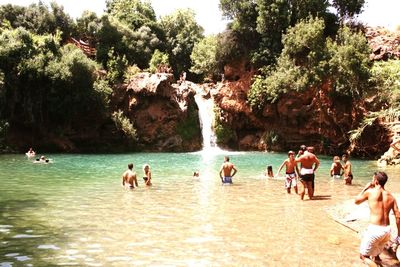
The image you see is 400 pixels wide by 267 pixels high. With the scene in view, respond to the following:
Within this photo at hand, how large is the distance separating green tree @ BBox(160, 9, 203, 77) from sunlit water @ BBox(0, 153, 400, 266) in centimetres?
4474

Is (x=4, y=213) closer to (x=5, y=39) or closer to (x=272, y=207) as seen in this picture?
(x=272, y=207)

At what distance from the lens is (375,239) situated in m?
7.62

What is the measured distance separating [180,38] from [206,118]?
69.2ft

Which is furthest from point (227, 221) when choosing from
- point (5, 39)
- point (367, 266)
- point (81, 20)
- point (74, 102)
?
point (81, 20)

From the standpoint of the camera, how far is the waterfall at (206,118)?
155 feet

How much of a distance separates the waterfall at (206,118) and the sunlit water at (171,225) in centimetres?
2618

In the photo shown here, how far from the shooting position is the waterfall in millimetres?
47375

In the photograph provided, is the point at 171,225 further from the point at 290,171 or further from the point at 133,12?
the point at 133,12

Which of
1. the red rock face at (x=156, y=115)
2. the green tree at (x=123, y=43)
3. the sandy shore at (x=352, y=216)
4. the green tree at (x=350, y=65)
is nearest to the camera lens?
the sandy shore at (x=352, y=216)

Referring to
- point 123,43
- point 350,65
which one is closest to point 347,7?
point 350,65

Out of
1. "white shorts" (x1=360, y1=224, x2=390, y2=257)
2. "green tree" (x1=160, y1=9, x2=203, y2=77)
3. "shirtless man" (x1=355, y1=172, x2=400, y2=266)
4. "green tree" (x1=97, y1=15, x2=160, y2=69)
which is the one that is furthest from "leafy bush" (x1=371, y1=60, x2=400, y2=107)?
"green tree" (x1=160, y1=9, x2=203, y2=77)

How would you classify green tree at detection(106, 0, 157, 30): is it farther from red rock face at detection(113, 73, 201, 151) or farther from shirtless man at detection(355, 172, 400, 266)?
shirtless man at detection(355, 172, 400, 266)

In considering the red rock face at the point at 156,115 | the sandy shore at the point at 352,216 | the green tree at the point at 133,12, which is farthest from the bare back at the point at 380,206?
the green tree at the point at 133,12

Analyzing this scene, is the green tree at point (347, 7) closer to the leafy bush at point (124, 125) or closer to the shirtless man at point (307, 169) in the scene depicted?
the leafy bush at point (124, 125)
